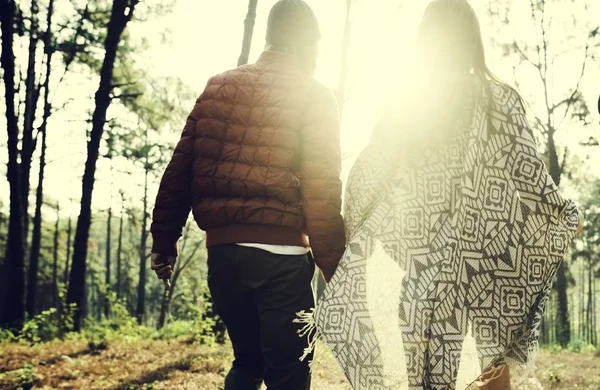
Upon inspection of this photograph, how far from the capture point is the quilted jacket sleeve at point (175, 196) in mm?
2709

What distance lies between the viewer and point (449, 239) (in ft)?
7.57

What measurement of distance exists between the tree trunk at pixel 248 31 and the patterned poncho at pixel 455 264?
7626 millimetres

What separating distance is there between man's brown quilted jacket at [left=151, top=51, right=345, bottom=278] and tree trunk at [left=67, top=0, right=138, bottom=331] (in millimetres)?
10048

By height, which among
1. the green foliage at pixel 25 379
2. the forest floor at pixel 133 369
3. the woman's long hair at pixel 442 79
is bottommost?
the forest floor at pixel 133 369

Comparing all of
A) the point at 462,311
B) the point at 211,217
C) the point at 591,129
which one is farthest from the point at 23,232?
the point at 591,129

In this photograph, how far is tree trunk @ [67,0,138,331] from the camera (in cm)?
1174

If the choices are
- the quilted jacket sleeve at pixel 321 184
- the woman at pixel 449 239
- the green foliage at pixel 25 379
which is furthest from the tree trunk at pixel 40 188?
the woman at pixel 449 239

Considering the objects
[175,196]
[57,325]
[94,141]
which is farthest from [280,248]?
[57,325]

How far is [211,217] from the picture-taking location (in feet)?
8.36

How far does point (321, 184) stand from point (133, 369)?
5384 mm

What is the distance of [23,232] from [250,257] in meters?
11.5

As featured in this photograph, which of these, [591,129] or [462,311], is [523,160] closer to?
[462,311]

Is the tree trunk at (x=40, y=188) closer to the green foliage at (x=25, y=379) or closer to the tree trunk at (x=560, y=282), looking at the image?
the green foliage at (x=25, y=379)

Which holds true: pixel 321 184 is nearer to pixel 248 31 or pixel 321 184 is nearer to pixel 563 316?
pixel 248 31
